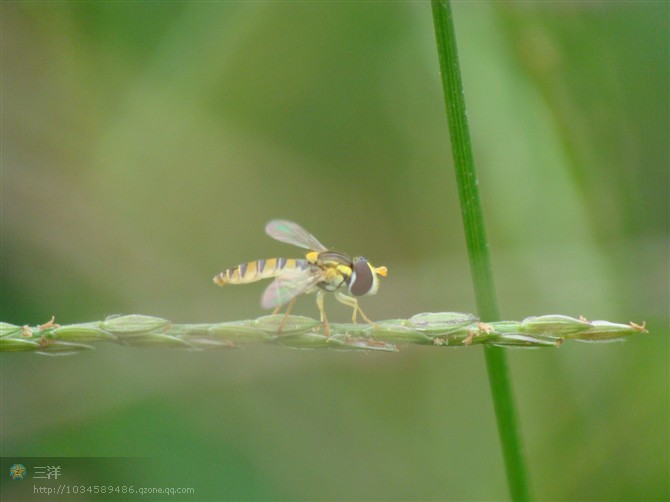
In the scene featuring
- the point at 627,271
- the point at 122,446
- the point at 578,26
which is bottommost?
the point at 122,446

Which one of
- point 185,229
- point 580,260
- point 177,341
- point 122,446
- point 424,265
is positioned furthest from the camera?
point 185,229

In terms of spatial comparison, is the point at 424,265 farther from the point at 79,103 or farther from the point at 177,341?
the point at 79,103

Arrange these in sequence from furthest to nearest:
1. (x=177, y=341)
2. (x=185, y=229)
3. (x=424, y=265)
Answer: (x=185, y=229), (x=424, y=265), (x=177, y=341)

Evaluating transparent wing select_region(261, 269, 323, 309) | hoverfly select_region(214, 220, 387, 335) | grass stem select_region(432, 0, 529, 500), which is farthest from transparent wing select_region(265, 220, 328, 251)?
grass stem select_region(432, 0, 529, 500)

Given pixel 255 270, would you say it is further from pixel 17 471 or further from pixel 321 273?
pixel 17 471

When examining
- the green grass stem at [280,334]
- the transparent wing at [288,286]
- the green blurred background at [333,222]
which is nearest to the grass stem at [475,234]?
the green grass stem at [280,334]

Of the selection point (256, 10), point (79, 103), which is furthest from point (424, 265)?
point (79, 103)

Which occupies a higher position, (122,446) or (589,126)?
(589,126)
